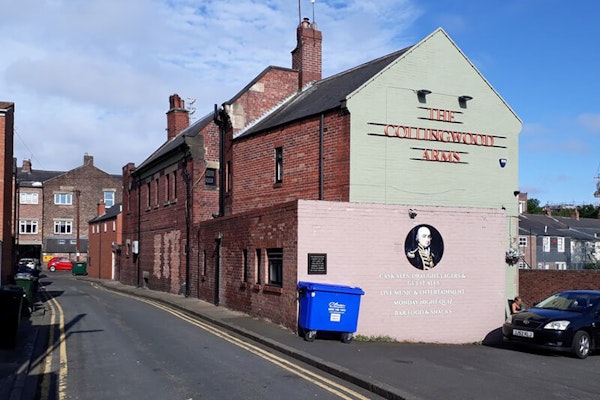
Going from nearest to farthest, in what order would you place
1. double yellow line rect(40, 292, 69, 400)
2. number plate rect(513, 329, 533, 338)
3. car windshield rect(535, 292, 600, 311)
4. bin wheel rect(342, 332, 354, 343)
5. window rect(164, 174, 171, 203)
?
1. double yellow line rect(40, 292, 69, 400)
2. bin wheel rect(342, 332, 354, 343)
3. number plate rect(513, 329, 533, 338)
4. car windshield rect(535, 292, 600, 311)
5. window rect(164, 174, 171, 203)

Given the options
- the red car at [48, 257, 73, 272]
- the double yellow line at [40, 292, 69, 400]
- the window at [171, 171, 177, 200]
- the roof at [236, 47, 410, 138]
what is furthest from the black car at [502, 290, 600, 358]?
the red car at [48, 257, 73, 272]

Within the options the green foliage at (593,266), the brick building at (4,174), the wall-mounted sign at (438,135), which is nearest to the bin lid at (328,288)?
the wall-mounted sign at (438,135)

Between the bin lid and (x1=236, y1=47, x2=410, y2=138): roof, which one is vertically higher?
(x1=236, y1=47, x2=410, y2=138): roof

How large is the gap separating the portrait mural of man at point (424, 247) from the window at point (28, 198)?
57.6 metres

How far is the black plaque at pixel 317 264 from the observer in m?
14.8

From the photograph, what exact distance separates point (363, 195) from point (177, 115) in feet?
72.1

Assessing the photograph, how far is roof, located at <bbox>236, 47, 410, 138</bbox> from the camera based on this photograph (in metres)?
21.0

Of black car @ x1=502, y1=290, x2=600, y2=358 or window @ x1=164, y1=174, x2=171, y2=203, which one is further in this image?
window @ x1=164, y1=174, x2=171, y2=203

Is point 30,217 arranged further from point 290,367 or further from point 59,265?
point 290,367

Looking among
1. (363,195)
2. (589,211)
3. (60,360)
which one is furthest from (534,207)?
(60,360)

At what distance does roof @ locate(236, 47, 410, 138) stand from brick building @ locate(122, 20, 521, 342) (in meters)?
0.11

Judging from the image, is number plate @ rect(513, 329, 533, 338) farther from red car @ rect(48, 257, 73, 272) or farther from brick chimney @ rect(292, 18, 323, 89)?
red car @ rect(48, 257, 73, 272)

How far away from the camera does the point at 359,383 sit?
31.0 feet

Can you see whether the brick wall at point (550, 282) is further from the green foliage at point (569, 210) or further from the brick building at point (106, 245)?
the green foliage at point (569, 210)
